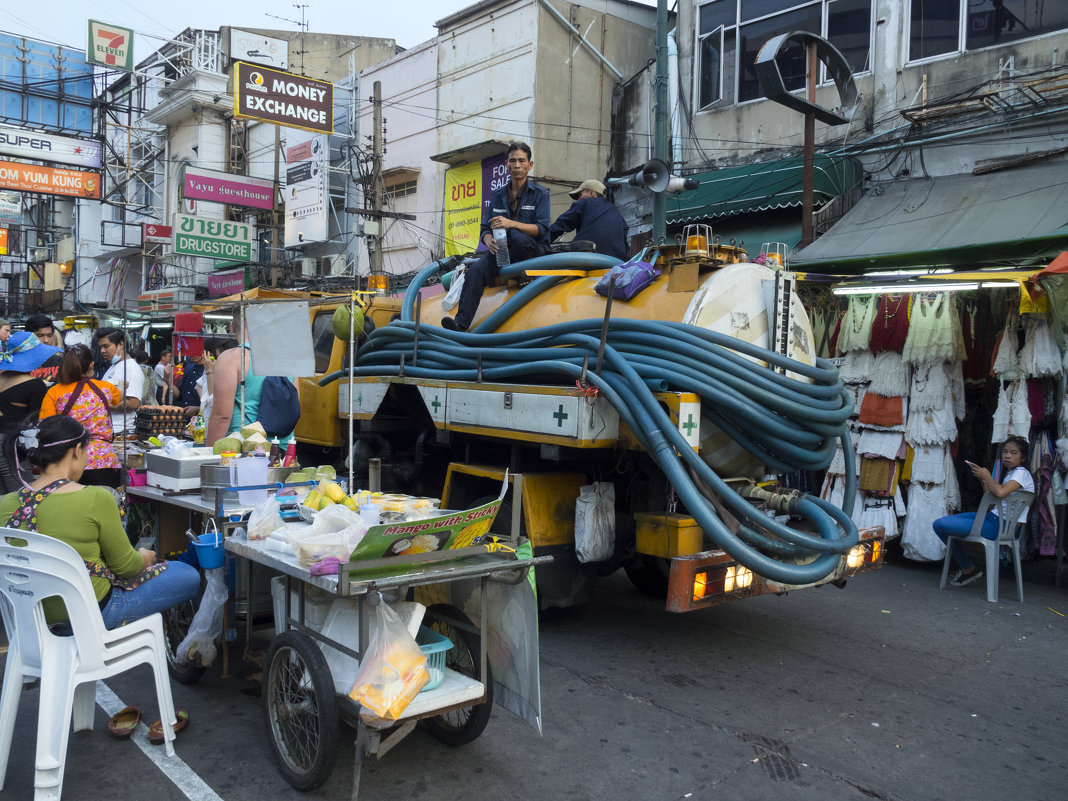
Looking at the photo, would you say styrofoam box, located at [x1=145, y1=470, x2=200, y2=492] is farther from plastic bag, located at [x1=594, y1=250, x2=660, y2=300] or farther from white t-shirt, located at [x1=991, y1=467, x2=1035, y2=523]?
white t-shirt, located at [x1=991, y1=467, x2=1035, y2=523]

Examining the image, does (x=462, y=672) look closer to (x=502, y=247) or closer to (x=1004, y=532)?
(x=502, y=247)

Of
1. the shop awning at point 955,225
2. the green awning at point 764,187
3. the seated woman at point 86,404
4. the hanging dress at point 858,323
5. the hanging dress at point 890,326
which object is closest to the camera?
the seated woman at point 86,404

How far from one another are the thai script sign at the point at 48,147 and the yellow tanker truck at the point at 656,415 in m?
18.6

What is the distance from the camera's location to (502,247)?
5844 millimetres

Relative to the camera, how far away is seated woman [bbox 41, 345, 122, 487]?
541cm

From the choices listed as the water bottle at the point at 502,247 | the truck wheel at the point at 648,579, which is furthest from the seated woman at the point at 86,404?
the truck wheel at the point at 648,579

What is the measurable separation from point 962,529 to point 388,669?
18.0 feet

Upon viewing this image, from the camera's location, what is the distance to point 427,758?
3.67 m

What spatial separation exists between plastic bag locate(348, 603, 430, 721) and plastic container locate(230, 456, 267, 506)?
4.44ft

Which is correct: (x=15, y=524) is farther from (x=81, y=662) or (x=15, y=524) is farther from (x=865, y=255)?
(x=865, y=255)

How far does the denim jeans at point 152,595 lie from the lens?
358 cm

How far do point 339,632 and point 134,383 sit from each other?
5388 millimetres

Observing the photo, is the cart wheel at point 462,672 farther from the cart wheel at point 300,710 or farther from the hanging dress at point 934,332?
the hanging dress at point 934,332

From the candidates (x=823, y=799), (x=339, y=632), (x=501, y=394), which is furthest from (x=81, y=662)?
(x=823, y=799)
